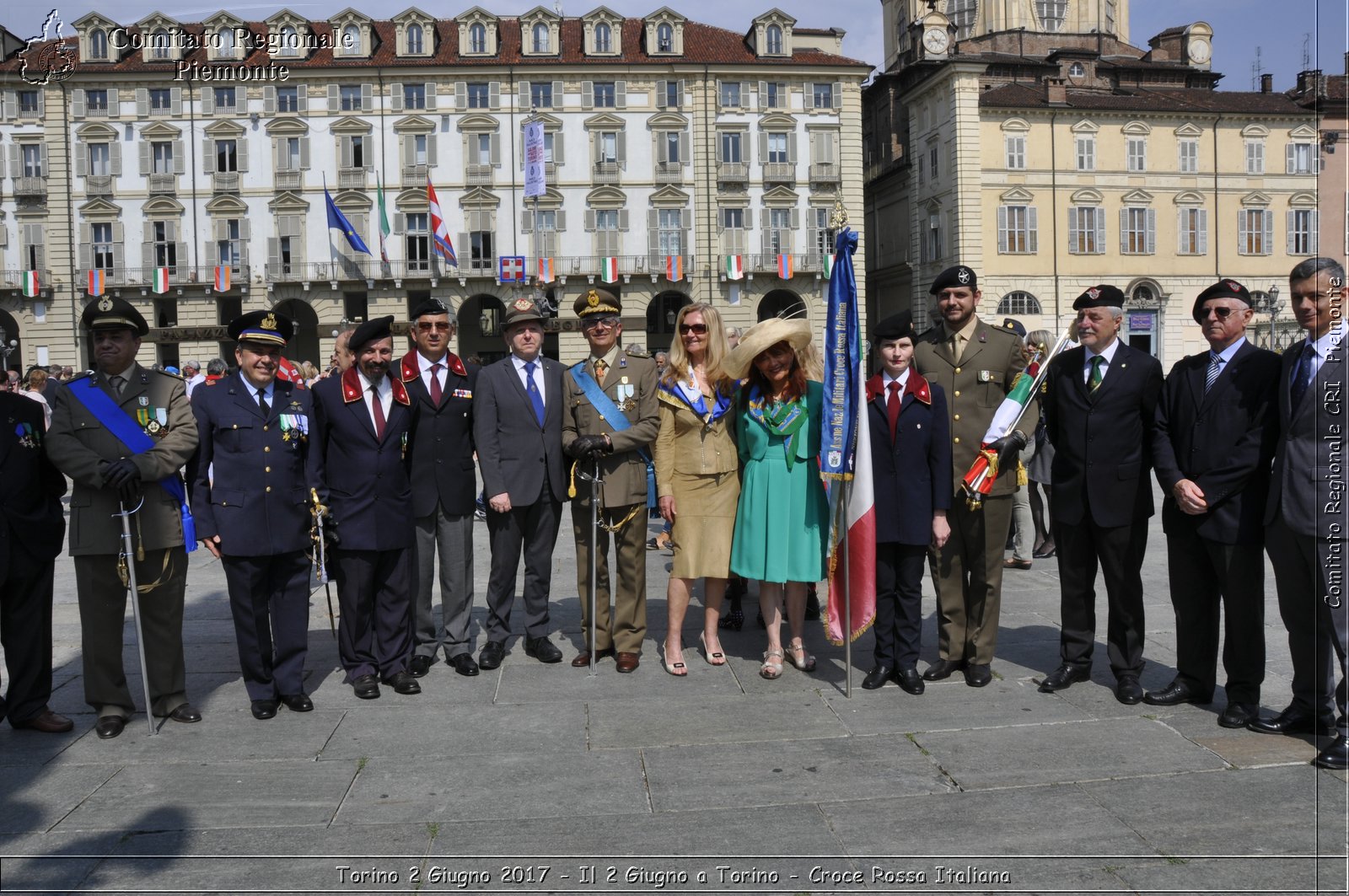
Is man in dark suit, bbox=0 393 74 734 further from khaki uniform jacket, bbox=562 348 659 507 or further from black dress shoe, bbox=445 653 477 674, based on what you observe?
khaki uniform jacket, bbox=562 348 659 507

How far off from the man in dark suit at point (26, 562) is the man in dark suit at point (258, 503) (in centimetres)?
70

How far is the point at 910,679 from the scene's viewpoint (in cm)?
589

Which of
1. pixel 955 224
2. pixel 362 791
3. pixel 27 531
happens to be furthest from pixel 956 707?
pixel 955 224

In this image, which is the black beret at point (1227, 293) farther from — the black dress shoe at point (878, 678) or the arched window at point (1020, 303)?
the arched window at point (1020, 303)

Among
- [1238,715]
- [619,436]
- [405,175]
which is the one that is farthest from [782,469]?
[405,175]

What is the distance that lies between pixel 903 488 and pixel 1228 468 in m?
1.53

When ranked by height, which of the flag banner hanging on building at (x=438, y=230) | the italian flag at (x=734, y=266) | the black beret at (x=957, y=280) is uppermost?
the flag banner hanging on building at (x=438, y=230)

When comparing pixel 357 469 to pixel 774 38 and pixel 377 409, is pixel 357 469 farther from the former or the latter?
→ pixel 774 38

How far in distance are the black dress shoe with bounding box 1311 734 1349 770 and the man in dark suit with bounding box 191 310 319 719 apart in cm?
465

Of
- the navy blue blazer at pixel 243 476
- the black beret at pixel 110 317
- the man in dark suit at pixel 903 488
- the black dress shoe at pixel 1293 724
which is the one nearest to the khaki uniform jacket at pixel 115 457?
the navy blue blazer at pixel 243 476

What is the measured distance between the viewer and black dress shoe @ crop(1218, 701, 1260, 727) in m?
5.18

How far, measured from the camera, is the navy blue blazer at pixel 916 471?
5887 millimetres

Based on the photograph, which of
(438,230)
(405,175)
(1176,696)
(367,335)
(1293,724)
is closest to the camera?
(1293,724)

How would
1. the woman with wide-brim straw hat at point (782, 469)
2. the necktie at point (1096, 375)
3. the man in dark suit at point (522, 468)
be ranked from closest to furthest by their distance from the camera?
the necktie at point (1096, 375), the woman with wide-brim straw hat at point (782, 469), the man in dark suit at point (522, 468)
